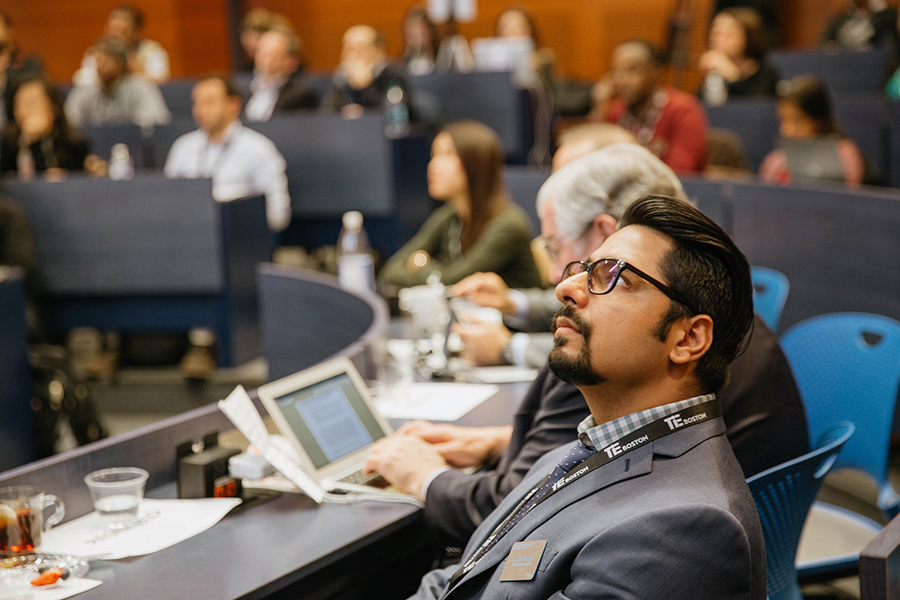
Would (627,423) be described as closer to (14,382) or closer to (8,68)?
(14,382)

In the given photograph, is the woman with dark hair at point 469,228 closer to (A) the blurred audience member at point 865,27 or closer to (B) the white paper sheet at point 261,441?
(B) the white paper sheet at point 261,441

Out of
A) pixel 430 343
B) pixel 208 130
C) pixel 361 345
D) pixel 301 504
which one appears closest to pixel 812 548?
pixel 430 343

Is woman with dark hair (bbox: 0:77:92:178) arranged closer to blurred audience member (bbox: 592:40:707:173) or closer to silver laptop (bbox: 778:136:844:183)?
blurred audience member (bbox: 592:40:707:173)

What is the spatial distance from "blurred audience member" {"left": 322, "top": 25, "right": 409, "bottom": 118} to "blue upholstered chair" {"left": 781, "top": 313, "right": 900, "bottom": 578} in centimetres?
475

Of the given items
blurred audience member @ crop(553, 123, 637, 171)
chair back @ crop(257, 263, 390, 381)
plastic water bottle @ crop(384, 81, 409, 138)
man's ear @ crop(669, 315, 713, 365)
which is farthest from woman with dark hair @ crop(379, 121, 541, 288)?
plastic water bottle @ crop(384, 81, 409, 138)

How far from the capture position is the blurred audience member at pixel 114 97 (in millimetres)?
7629

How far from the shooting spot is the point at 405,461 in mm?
1995

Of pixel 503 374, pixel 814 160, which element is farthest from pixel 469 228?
pixel 814 160

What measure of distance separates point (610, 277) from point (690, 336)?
5.5 inches

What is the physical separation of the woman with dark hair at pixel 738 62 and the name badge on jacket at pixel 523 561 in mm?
5998

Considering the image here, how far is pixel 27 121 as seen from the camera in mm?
6082

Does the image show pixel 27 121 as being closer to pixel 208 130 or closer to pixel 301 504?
pixel 208 130

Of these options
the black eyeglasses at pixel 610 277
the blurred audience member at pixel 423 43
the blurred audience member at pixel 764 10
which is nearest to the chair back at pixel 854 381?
the black eyeglasses at pixel 610 277

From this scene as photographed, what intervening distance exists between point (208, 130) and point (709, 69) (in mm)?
3468
